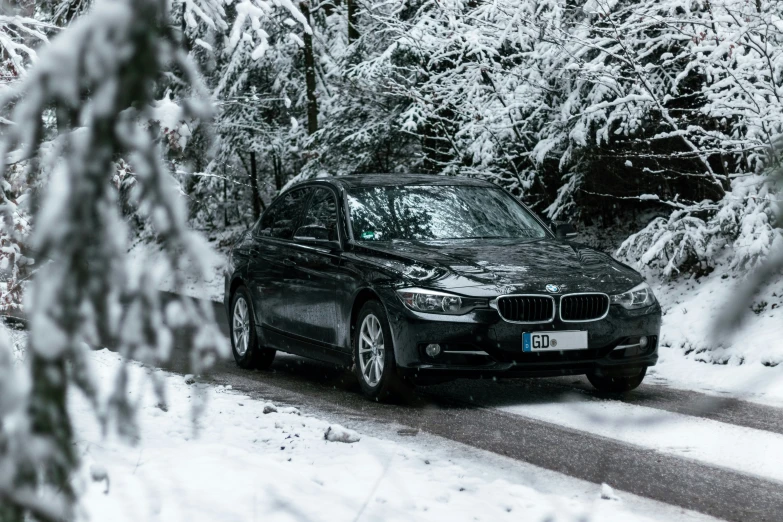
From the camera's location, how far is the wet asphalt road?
15.7ft

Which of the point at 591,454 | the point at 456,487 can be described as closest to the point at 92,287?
the point at 456,487

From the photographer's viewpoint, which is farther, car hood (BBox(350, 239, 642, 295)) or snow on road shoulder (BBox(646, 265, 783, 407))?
snow on road shoulder (BBox(646, 265, 783, 407))

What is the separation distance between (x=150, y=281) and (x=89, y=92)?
29 cm

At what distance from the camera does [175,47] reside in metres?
1.35

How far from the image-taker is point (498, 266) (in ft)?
23.3

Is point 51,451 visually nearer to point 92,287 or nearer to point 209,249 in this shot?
point 92,287

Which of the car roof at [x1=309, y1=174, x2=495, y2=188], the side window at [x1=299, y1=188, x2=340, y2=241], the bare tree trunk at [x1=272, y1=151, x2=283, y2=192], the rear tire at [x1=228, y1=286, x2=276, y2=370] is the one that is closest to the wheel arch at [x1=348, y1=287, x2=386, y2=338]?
the side window at [x1=299, y1=188, x2=340, y2=241]

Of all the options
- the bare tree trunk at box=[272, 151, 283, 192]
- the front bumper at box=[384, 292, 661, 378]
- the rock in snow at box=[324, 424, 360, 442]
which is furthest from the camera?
the bare tree trunk at box=[272, 151, 283, 192]

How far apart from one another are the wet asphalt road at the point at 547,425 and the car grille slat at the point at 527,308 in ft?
1.83

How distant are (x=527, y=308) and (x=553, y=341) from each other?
0.28 metres

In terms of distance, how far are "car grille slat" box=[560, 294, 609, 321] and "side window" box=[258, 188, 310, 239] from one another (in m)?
2.90

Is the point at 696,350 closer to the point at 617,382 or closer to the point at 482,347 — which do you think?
the point at 617,382

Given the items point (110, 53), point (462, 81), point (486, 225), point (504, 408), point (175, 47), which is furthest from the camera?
point (462, 81)

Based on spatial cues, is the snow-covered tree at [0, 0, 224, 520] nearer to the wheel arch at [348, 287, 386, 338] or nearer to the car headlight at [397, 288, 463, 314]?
the car headlight at [397, 288, 463, 314]
